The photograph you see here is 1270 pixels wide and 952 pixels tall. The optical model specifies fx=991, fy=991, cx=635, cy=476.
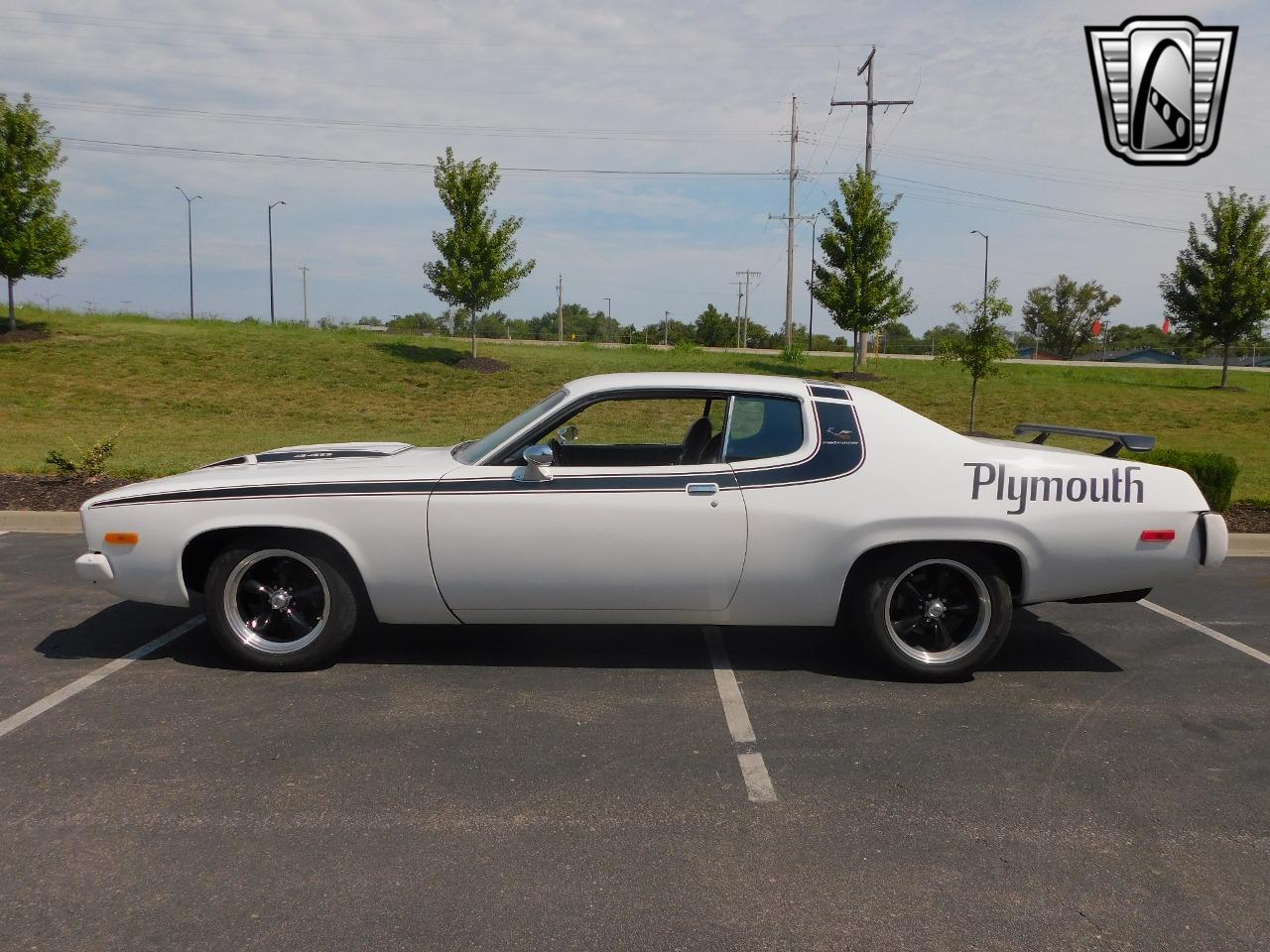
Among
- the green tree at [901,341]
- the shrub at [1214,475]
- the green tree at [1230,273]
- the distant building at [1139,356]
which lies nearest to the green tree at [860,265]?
the green tree at [1230,273]

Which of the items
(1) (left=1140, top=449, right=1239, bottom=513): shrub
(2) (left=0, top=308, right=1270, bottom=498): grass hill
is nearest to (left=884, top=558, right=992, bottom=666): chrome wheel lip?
(1) (left=1140, top=449, right=1239, bottom=513): shrub

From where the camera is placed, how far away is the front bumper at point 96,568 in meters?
4.87

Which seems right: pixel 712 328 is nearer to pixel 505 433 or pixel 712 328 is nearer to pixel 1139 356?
pixel 1139 356

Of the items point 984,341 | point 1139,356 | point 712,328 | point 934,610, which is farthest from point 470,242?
point 1139,356

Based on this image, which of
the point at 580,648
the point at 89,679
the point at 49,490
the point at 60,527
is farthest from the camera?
the point at 49,490

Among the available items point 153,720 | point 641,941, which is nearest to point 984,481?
point 641,941

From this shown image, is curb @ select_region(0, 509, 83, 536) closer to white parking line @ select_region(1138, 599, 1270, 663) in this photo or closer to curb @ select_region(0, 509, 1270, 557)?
curb @ select_region(0, 509, 1270, 557)

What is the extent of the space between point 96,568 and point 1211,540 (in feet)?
17.9

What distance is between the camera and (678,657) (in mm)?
5289

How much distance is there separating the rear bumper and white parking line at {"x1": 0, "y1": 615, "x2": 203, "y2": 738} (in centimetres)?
536

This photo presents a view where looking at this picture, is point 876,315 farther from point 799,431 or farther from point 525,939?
point 525,939

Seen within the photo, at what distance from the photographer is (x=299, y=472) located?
4957 mm

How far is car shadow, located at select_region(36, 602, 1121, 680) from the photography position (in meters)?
5.14

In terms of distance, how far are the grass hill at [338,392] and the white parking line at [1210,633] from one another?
250 inches
